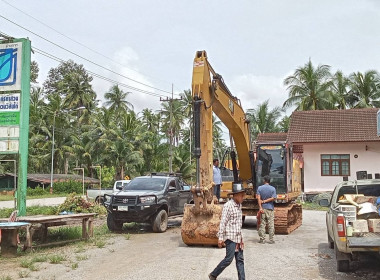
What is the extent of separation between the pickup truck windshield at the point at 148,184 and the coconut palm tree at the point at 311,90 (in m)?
31.3

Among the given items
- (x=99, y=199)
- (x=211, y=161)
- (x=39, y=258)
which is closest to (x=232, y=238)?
(x=211, y=161)

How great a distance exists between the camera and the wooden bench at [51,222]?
10.6 metres

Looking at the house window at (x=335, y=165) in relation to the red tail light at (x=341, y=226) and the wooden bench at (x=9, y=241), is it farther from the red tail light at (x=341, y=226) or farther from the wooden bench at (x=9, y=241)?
the wooden bench at (x=9, y=241)

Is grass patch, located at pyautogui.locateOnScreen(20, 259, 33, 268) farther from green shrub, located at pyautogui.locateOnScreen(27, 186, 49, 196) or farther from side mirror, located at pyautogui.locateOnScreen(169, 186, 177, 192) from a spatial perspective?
green shrub, located at pyautogui.locateOnScreen(27, 186, 49, 196)

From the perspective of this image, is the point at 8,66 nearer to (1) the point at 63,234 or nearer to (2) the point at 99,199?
(1) the point at 63,234

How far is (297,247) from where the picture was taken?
39.1 feet

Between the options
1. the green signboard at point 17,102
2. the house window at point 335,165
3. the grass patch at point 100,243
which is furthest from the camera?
the house window at point 335,165

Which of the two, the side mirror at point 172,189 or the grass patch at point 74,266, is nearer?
the grass patch at point 74,266

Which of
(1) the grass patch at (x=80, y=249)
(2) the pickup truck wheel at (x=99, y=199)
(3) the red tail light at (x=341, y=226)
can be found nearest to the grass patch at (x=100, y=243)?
(1) the grass patch at (x=80, y=249)

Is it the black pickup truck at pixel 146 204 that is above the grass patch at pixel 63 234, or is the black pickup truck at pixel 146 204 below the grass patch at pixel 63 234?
above

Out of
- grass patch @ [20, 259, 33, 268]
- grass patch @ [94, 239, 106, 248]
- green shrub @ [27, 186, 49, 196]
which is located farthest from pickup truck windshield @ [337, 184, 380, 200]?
green shrub @ [27, 186, 49, 196]

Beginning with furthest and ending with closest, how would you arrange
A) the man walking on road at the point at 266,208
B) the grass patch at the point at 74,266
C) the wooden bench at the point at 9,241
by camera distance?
the man walking on road at the point at 266,208 < the wooden bench at the point at 9,241 < the grass patch at the point at 74,266

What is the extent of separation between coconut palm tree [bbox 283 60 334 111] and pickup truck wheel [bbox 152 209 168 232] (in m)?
32.5

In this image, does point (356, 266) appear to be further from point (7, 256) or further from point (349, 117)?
point (349, 117)
